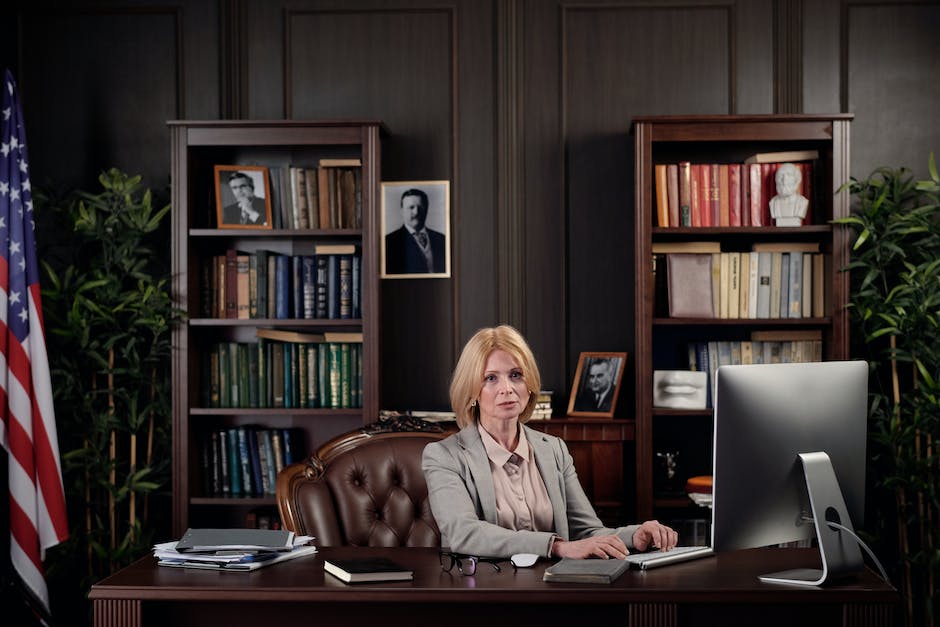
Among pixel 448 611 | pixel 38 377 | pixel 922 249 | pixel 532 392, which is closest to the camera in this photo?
pixel 448 611

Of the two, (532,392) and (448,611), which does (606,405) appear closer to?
(532,392)

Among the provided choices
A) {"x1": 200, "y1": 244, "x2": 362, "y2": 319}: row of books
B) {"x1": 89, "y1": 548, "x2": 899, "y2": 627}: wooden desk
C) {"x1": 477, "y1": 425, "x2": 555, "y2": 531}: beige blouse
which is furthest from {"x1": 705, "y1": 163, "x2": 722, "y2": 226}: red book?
{"x1": 89, "y1": 548, "x2": 899, "y2": 627}: wooden desk

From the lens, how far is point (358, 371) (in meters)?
3.83

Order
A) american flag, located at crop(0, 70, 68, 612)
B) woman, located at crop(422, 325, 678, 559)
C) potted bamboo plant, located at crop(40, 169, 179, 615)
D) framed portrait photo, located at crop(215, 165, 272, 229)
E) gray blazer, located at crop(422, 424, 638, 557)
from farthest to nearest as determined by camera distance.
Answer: framed portrait photo, located at crop(215, 165, 272, 229), potted bamboo plant, located at crop(40, 169, 179, 615), american flag, located at crop(0, 70, 68, 612), woman, located at crop(422, 325, 678, 559), gray blazer, located at crop(422, 424, 638, 557)

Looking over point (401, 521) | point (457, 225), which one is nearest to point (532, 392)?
point (401, 521)

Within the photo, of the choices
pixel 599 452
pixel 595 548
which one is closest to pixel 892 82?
pixel 599 452

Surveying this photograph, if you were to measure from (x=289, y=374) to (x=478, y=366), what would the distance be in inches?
56.9

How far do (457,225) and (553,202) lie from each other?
429 mm

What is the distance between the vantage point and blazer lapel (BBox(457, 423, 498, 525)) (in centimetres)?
251

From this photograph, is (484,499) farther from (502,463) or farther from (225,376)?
(225,376)

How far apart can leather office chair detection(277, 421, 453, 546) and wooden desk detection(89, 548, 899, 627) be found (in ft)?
2.01

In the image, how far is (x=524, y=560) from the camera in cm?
217

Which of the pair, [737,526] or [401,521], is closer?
[737,526]

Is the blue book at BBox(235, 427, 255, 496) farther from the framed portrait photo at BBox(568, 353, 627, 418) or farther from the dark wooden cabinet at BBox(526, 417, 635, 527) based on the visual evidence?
the framed portrait photo at BBox(568, 353, 627, 418)
